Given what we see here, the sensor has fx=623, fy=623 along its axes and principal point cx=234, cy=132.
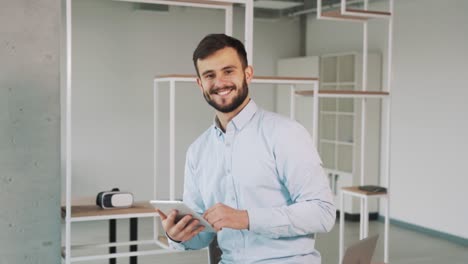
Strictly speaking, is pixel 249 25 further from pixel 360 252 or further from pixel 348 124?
pixel 348 124

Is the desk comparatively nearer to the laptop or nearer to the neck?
Answer: the neck

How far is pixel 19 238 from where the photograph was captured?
3.34 meters

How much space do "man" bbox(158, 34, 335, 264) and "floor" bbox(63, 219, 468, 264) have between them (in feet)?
12.4

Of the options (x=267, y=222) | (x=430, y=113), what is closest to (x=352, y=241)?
(x=430, y=113)

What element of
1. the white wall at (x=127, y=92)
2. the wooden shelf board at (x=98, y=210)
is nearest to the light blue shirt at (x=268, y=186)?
the wooden shelf board at (x=98, y=210)

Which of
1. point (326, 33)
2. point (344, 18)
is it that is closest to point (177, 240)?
point (344, 18)

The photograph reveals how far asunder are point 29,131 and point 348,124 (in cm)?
500

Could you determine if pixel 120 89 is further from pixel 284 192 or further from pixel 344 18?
pixel 284 192

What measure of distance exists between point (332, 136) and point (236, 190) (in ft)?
20.5

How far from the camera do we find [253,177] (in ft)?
5.99

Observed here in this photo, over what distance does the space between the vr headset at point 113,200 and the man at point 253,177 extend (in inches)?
75.2

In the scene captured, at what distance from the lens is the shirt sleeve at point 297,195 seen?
1.71 m

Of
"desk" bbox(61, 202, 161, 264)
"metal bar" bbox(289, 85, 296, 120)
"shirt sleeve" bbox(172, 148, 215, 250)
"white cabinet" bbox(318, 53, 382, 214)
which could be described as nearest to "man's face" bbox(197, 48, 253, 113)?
"shirt sleeve" bbox(172, 148, 215, 250)

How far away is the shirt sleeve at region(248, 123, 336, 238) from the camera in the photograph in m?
1.71
